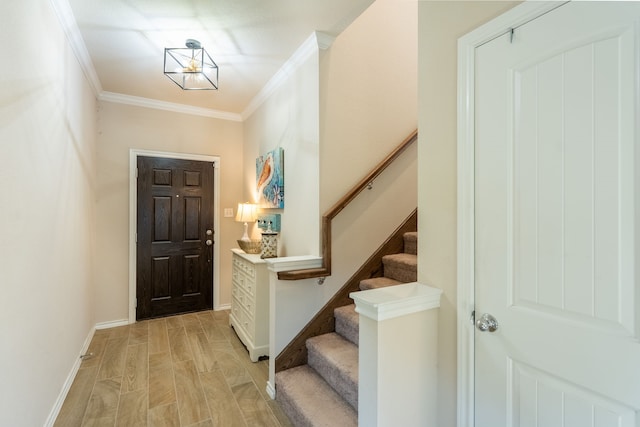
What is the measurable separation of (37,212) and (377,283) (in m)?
2.28

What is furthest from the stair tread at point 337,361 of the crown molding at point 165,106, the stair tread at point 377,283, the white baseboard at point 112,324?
the crown molding at point 165,106

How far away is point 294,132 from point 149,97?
216cm

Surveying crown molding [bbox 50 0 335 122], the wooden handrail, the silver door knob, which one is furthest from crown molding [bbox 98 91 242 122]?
the silver door knob

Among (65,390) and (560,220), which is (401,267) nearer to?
(560,220)

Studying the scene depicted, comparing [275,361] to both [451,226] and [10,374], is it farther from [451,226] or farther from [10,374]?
[451,226]

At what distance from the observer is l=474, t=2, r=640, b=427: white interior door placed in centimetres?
87

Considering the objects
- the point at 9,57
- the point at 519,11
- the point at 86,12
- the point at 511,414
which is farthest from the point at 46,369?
the point at 519,11

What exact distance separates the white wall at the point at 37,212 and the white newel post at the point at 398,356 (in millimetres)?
1584

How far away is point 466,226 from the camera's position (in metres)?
1.27

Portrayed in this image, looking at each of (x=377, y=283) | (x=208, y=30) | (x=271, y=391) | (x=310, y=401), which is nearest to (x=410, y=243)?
(x=377, y=283)

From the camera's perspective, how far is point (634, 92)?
0.85 m

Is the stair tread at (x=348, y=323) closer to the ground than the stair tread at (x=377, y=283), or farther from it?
closer to the ground

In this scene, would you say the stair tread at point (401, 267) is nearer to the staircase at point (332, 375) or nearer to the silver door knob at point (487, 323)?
the staircase at point (332, 375)

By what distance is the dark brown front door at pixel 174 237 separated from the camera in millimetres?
3736
